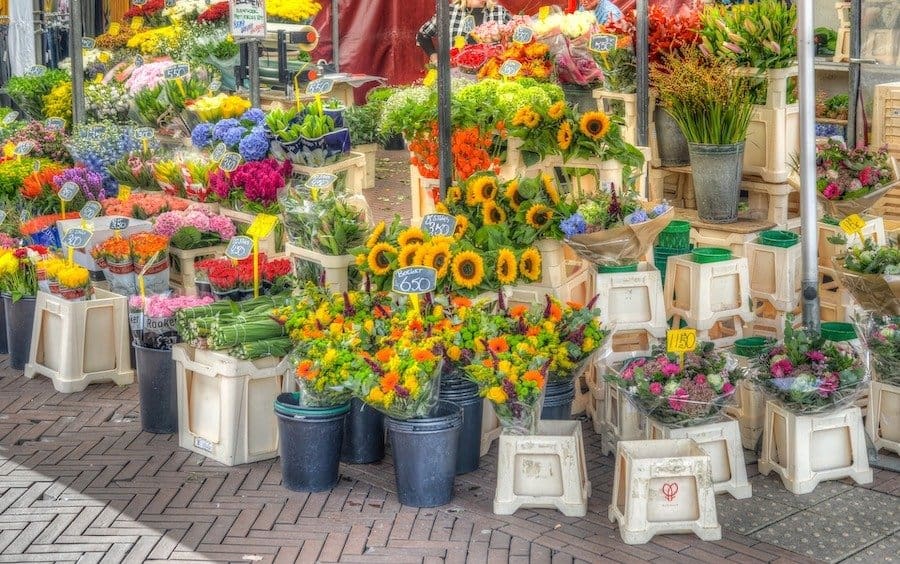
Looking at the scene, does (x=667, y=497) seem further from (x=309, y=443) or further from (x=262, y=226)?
(x=262, y=226)

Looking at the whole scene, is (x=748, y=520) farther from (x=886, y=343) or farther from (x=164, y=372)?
(x=164, y=372)

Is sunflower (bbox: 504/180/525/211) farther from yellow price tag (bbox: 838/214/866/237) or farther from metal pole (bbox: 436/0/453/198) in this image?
yellow price tag (bbox: 838/214/866/237)

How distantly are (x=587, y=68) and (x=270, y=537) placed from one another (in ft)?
13.8

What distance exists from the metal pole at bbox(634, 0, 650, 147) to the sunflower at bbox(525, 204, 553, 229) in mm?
1344

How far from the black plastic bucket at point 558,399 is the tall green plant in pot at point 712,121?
1738mm

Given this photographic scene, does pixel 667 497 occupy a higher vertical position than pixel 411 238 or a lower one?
lower

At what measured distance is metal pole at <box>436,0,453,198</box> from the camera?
5.58m

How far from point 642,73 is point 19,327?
3.63m

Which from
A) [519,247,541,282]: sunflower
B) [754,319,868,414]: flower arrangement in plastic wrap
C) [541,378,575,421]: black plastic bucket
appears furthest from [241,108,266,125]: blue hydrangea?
[754,319,868,414]: flower arrangement in plastic wrap

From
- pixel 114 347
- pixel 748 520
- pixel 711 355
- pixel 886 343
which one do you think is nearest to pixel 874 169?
pixel 886 343

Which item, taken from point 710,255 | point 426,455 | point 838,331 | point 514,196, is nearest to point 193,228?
point 514,196

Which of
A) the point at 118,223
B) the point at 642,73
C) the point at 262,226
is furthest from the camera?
the point at 642,73

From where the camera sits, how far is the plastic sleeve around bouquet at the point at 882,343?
16.5 feet

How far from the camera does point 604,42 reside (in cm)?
683
